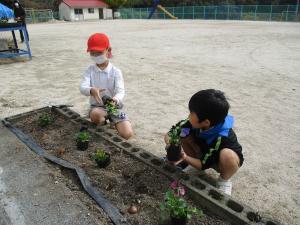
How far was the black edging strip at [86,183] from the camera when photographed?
6.77ft

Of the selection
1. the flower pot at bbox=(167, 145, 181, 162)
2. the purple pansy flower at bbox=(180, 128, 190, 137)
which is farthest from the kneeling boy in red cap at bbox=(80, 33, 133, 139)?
the flower pot at bbox=(167, 145, 181, 162)

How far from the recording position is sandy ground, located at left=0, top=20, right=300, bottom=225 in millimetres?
2806

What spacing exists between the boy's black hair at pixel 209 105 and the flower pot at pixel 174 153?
1.08 feet

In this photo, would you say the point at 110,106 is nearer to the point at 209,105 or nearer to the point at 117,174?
the point at 117,174

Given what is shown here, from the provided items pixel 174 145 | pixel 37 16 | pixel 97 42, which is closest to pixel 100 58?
pixel 97 42

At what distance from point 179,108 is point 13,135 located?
2420 millimetres

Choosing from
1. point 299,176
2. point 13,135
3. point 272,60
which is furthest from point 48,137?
point 272,60

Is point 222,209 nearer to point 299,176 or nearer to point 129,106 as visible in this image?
point 299,176

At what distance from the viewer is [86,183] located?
2.43 meters

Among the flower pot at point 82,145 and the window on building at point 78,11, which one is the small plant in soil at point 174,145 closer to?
the flower pot at point 82,145

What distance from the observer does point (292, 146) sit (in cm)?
342

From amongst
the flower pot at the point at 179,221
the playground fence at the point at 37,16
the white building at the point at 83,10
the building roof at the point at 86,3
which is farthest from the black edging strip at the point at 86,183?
the building roof at the point at 86,3

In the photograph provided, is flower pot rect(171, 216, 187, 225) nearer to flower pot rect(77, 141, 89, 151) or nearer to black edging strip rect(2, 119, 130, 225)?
black edging strip rect(2, 119, 130, 225)

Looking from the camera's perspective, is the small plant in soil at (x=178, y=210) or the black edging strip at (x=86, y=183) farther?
the black edging strip at (x=86, y=183)
